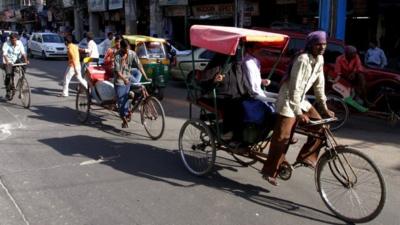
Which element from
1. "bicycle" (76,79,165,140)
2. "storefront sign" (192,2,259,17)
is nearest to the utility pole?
"storefront sign" (192,2,259,17)

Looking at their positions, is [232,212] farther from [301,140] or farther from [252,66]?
[301,140]

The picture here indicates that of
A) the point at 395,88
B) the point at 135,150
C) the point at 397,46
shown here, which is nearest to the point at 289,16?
the point at 397,46

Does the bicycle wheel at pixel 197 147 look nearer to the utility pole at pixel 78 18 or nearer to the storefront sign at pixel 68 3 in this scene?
the utility pole at pixel 78 18

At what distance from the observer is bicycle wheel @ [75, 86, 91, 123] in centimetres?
949

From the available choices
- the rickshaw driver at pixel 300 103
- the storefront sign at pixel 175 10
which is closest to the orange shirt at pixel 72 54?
the rickshaw driver at pixel 300 103

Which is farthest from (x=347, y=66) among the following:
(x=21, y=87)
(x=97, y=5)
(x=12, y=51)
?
(x=97, y=5)

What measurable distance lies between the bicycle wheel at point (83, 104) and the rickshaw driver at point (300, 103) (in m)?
5.12

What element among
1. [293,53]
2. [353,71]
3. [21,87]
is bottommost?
[21,87]

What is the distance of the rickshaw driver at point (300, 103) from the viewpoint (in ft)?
16.2

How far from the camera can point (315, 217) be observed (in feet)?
15.9

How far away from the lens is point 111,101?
9008mm

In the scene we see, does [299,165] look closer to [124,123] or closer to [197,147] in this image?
[197,147]

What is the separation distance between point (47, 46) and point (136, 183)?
23.1m

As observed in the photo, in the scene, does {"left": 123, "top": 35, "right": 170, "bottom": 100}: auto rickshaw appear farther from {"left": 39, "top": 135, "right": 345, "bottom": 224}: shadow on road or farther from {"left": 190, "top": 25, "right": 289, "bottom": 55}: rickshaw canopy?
{"left": 190, "top": 25, "right": 289, "bottom": 55}: rickshaw canopy
